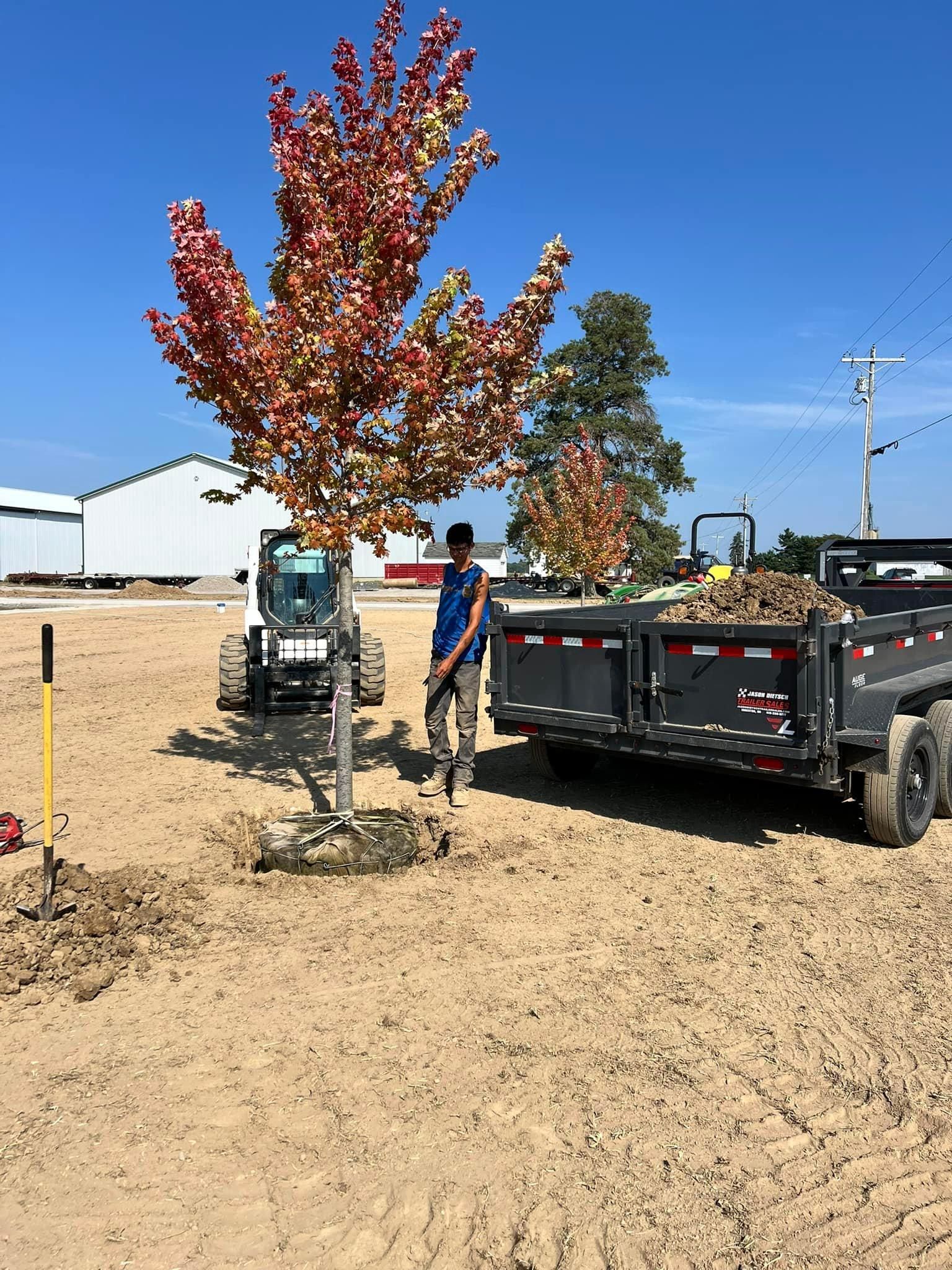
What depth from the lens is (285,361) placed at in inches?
202

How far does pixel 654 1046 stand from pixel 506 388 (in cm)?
390

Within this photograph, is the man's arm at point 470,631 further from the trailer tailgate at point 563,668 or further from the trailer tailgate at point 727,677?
the trailer tailgate at point 727,677

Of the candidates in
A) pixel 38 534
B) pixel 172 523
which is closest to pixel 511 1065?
pixel 172 523

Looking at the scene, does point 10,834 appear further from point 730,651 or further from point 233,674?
point 233,674

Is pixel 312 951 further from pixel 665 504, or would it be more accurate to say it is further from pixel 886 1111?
pixel 665 504

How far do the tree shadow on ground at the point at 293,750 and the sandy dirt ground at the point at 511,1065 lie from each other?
145 cm

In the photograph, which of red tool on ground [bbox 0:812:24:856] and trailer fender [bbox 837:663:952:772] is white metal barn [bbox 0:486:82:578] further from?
trailer fender [bbox 837:663:952:772]

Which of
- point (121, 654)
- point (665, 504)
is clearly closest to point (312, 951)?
point (121, 654)

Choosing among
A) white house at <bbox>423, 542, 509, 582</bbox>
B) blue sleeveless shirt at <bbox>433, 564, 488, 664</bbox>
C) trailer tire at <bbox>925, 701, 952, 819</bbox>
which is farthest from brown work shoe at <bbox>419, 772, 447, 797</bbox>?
white house at <bbox>423, 542, 509, 582</bbox>

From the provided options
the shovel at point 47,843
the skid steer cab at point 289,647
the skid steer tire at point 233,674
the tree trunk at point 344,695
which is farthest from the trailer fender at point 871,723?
the skid steer tire at point 233,674

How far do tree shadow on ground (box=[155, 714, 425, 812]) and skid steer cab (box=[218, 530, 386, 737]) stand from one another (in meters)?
0.25

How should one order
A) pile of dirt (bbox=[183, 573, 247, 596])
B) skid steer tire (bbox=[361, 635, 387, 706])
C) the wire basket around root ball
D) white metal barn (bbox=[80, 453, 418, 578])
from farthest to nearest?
white metal barn (bbox=[80, 453, 418, 578]) → pile of dirt (bbox=[183, 573, 247, 596]) → skid steer tire (bbox=[361, 635, 387, 706]) → the wire basket around root ball

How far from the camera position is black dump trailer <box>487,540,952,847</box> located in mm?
5305

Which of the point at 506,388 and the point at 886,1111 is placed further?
the point at 506,388
